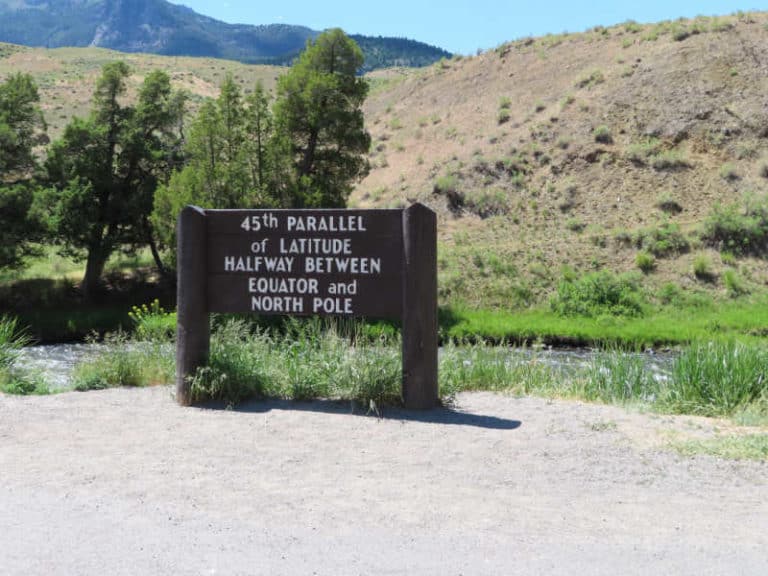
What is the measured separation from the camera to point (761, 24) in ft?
149

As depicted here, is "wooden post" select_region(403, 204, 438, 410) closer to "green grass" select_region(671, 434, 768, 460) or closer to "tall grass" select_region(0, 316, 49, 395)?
"green grass" select_region(671, 434, 768, 460)

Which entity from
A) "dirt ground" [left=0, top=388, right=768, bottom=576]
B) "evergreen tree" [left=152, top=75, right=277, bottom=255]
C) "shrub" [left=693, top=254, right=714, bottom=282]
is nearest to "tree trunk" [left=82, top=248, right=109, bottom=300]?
"evergreen tree" [left=152, top=75, right=277, bottom=255]

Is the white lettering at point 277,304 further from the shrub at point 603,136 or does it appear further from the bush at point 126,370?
the shrub at point 603,136

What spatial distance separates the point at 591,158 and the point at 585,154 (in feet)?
1.31

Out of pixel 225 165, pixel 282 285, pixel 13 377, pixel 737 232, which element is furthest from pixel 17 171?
pixel 737 232

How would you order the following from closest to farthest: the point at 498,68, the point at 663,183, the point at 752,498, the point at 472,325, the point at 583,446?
the point at 752,498, the point at 583,446, the point at 472,325, the point at 663,183, the point at 498,68

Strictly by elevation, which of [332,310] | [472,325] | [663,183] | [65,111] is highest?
[65,111]

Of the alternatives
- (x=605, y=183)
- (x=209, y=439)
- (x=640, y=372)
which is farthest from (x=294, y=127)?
(x=209, y=439)

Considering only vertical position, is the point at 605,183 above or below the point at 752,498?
above

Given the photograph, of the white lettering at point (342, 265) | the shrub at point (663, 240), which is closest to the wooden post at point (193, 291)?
the white lettering at point (342, 265)

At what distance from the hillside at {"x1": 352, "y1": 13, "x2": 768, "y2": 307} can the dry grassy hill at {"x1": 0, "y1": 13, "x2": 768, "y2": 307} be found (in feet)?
0.27

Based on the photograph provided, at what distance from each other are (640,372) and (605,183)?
88.2 feet

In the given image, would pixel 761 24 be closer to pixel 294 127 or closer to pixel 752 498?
pixel 294 127

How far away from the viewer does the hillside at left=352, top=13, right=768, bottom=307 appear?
3170cm
